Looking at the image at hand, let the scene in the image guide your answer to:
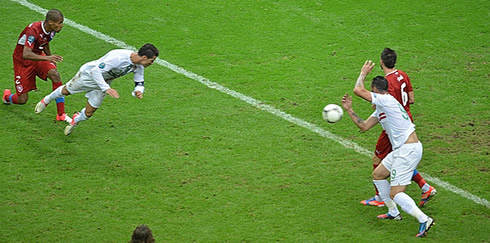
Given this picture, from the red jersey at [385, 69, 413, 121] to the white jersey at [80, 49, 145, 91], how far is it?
3.51 m

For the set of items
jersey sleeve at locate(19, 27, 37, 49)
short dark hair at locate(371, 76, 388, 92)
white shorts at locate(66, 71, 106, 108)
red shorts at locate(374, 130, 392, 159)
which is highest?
short dark hair at locate(371, 76, 388, 92)

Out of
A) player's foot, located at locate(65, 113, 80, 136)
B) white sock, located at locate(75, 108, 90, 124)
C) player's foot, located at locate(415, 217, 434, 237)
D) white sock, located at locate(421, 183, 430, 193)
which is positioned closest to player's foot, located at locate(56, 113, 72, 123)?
player's foot, located at locate(65, 113, 80, 136)

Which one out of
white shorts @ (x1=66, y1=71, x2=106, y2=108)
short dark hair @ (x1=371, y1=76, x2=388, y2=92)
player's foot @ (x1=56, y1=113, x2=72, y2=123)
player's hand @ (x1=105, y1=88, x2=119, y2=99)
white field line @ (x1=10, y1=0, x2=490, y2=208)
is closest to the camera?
short dark hair @ (x1=371, y1=76, x2=388, y2=92)

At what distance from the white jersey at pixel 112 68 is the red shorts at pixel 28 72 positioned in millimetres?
1185

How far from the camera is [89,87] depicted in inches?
389

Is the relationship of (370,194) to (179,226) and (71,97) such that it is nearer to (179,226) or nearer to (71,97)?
(179,226)

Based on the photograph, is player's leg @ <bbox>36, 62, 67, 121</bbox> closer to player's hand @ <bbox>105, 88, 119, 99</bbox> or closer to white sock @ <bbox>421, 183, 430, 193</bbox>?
player's hand @ <bbox>105, 88, 119, 99</bbox>

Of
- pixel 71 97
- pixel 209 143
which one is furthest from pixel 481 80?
pixel 71 97

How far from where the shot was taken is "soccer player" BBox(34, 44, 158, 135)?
945 cm

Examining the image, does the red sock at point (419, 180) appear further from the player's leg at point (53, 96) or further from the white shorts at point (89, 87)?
the player's leg at point (53, 96)

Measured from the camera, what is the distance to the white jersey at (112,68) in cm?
952

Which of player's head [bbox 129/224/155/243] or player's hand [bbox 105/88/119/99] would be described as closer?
player's head [bbox 129/224/155/243]

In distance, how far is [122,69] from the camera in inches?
381

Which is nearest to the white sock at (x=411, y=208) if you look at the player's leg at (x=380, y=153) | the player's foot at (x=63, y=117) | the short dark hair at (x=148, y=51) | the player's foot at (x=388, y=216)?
the player's foot at (x=388, y=216)
